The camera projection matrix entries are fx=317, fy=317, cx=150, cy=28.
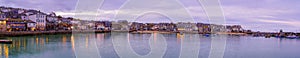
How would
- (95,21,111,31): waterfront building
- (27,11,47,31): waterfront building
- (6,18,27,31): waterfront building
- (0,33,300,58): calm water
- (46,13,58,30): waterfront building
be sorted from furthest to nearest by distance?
1. (95,21,111,31): waterfront building
2. (46,13,58,30): waterfront building
3. (27,11,47,31): waterfront building
4. (6,18,27,31): waterfront building
5. (0,33,300,58): calm water

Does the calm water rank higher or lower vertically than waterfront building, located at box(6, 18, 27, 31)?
lower

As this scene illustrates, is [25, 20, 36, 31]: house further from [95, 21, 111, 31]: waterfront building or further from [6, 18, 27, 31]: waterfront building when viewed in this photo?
[95, 21, 111, 31]: waterfront building

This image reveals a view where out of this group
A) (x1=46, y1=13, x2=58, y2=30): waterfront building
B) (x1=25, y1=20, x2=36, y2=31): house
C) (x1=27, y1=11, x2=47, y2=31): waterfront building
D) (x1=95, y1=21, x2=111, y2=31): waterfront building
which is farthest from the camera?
(x1=95, y1=21, x2=111, y2=31): waterfront building

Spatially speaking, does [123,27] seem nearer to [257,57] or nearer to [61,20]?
[61,20]

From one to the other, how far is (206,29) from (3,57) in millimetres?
31141

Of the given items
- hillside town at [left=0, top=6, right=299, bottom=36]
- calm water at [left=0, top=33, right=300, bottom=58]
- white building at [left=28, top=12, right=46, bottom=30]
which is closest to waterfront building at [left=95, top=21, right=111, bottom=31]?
hillside town at [left=0, top=6, right=299, bottom=36]

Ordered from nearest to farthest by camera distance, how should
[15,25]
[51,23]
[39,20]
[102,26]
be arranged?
[15,25]
[39,20]
[51,23]
[102,26]

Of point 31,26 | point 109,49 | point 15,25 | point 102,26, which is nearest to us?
point 109,49

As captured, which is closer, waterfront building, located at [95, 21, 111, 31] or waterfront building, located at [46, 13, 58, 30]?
waterfront building, located at [46, 13, 58, 30]

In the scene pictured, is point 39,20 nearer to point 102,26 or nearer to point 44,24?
point 44,24

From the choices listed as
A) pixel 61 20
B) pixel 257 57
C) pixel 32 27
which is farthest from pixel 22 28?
pixel 257 57

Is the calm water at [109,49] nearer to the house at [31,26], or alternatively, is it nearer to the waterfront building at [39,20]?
the house at [31,26]

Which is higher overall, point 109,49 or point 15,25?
point 15,25

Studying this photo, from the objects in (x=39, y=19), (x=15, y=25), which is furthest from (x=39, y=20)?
(x=15, y=25)
